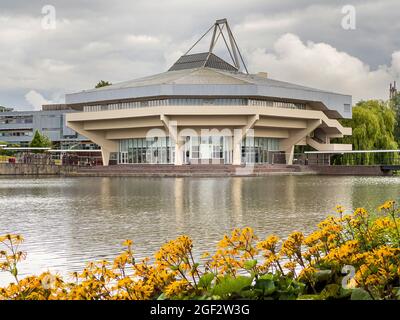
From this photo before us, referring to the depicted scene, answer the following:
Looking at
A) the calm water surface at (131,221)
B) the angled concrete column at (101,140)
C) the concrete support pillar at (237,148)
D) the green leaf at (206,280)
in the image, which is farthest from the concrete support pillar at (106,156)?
the green leaf at (206,280)

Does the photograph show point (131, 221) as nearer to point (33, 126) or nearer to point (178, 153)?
point (178, 153)

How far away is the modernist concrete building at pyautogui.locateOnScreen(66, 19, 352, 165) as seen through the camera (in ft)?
184

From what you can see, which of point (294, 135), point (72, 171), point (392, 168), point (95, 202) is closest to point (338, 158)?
point (294, 135)

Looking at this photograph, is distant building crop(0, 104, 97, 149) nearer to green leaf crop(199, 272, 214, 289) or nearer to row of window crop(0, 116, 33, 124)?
row of window crop(0, 116, 33, 124)

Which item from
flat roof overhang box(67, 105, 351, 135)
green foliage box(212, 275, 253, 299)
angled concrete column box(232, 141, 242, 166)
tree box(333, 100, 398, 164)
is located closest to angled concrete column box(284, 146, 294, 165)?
flat roof overhang box(67, 105, 351, 135)

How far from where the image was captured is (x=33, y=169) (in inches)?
2237

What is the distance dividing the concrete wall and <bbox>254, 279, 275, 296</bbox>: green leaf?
53143 millimetres

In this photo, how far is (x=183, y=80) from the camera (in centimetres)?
5838

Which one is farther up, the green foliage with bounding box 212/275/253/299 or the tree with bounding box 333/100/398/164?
the tree with bounding box 333/100/398/164

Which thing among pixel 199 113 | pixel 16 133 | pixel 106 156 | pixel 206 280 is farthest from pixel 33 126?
pixel 206 280

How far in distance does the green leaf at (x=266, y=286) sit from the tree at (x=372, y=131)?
55352mm

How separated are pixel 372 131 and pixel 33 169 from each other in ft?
103

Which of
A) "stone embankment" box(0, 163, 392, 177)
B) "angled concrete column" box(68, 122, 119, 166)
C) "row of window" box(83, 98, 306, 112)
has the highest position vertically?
"row of window" box(83, 98, 306, 112)
